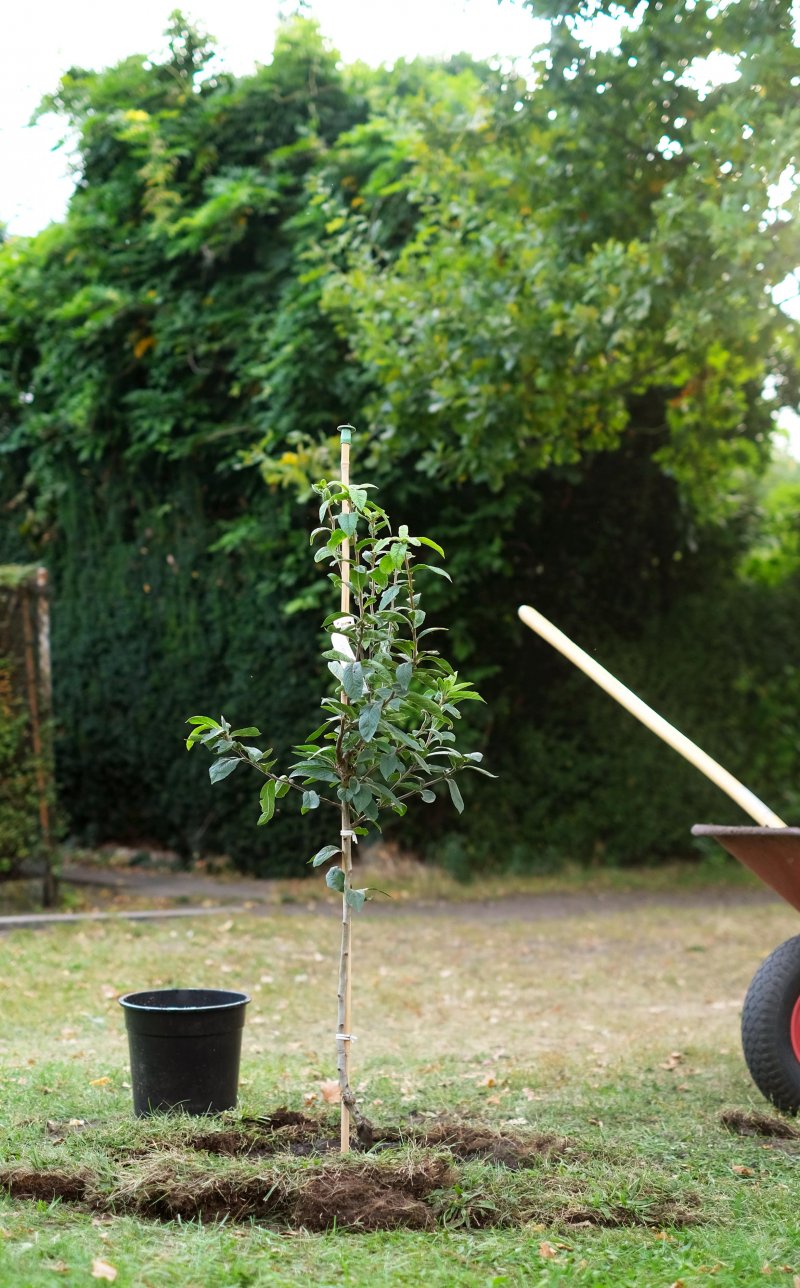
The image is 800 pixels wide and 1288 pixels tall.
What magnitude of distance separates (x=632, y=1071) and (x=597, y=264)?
376cm

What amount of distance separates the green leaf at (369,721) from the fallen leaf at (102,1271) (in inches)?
50.1

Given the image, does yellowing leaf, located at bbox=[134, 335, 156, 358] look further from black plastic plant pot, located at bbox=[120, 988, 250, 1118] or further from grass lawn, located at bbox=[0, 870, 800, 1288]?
black plastic plant pot, located at bbox=[120, 988, 250, 1118]

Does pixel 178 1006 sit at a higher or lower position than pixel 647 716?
lower

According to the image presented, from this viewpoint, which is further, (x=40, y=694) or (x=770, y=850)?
(x=40, y=694)

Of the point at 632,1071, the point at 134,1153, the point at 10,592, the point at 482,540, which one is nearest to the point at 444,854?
the point at 482,540

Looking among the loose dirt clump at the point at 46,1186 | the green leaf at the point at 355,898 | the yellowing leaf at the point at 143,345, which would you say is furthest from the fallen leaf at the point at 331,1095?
the yellowing leaf at the point at 143,345

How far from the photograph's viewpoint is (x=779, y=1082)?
4250mm

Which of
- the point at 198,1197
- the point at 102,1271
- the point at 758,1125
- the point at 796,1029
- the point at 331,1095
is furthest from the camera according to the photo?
the point at 796,1029

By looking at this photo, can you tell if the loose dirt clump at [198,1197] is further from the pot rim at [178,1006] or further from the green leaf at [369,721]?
the green leaf at [369,721]

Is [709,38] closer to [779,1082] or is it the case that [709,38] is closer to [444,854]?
[779,1082]

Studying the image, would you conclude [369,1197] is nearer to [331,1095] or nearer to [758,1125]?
[331,1095]

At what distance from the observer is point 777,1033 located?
4.23m

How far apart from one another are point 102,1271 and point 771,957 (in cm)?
259

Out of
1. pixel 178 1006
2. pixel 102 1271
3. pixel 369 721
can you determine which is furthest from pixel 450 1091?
pixel 102 1271
